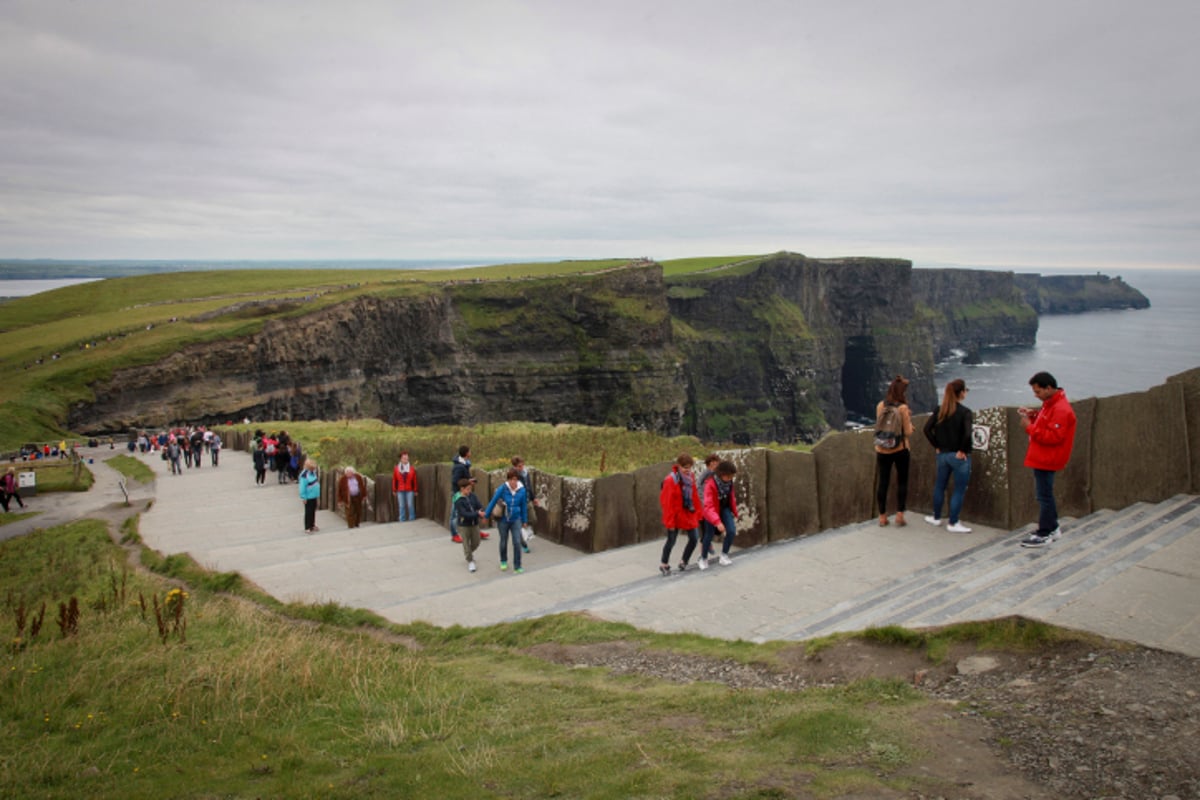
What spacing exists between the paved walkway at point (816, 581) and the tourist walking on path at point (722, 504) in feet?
1.03

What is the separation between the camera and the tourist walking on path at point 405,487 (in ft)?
58.9

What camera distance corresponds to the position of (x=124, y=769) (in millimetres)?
5742

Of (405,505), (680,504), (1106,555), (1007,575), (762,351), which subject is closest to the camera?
(1106,555)

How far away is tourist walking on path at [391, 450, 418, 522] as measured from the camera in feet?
58.9

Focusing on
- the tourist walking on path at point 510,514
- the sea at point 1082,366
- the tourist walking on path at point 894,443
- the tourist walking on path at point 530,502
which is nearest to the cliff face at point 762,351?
the sea at point 1082,366

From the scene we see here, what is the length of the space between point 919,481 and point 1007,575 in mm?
3177

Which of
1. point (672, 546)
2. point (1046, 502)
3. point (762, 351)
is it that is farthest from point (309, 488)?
point (762, 351)

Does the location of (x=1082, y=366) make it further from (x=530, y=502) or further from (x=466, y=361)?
(x=530, y=502)

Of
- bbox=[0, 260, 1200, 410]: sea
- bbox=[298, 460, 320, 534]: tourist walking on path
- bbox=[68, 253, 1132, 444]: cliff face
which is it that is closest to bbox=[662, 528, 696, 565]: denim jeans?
bbox=[298, 460, 320, 534]: tourist walking on path

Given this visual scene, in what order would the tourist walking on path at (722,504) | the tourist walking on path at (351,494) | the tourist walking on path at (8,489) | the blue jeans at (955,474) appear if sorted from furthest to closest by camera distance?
the tourist walking on path at (8,489) < the tourist walking on path at (351,494) < the tourist walking on path at (722,504) < the blue jeans at (955,474)

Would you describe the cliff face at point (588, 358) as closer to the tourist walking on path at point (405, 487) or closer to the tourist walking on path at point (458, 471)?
the tourist walking on path at point (405, 487)

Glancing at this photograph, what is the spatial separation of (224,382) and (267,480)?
124 ft

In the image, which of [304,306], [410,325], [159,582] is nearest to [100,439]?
[304,306]

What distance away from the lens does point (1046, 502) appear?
8781mm
